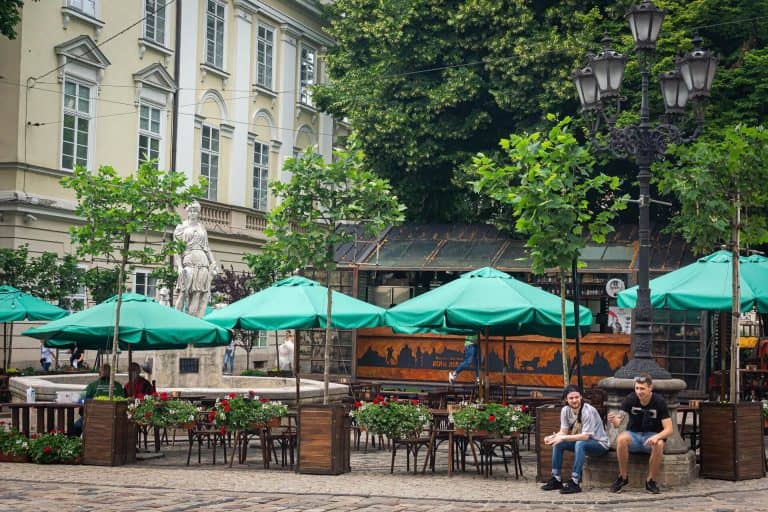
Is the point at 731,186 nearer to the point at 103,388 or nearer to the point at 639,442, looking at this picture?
the point at 639,442

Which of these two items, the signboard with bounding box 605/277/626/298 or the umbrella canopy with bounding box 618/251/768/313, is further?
the signboard with bounding box 605/277/626/298

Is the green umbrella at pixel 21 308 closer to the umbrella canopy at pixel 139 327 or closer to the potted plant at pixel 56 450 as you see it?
the umbrella canopy at pixel 139 327

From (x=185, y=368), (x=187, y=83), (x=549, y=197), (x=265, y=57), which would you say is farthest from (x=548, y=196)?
(x=265, y=57)

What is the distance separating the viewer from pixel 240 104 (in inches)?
Result: 1489

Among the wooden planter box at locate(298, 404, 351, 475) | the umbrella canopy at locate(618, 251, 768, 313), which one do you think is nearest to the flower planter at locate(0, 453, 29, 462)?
the wooden planter box at locate(298, 404, 351, 475)

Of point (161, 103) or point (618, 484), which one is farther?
point (161, 103)

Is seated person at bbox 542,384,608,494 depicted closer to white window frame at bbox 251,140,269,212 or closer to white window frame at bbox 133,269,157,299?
white window frame at bbox 133,269,157,299

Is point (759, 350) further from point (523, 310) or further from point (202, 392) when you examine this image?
point (202, 392)

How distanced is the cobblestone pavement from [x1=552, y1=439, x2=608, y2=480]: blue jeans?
0.35 meters

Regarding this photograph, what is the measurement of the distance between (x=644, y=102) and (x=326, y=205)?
443 centimetres

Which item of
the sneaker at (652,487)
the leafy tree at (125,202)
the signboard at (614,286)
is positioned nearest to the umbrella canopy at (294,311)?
the leafy tree at (125,202)

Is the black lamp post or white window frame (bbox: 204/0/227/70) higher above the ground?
white window frame (bbox: 204/0/227/70)

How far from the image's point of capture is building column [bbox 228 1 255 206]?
3741 centimetres

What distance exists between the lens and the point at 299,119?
1645 inches
